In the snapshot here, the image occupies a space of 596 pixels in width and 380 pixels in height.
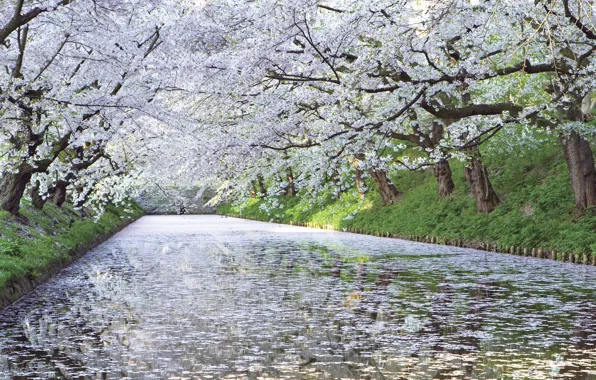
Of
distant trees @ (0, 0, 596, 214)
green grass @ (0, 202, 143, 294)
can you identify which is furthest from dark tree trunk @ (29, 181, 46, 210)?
distant trees @ (0, 0, 596, 214)

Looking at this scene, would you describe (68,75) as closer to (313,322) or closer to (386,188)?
(313,322)

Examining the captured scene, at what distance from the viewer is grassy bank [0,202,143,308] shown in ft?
53.0

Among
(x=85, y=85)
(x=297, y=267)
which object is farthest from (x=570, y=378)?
(x=85, y=85)

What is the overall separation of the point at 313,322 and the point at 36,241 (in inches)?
533

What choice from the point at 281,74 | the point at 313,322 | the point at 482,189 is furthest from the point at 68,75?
the point at 482,189

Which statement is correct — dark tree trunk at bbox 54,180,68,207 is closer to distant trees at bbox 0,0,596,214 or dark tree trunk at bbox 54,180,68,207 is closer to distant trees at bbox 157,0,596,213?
distant trees at bbox 0,0,596,214

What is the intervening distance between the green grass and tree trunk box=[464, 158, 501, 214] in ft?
49.1

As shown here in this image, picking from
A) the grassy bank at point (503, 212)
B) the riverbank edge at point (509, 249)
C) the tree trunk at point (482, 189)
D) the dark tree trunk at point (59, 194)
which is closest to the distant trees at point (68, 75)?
the grassy bank at point (503, 212)

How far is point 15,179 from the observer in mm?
27234

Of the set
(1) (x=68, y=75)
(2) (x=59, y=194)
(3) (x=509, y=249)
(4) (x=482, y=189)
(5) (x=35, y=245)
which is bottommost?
(5) (x=35, y=245)

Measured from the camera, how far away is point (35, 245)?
22.2 metres

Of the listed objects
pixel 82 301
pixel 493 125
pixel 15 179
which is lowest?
pixel 82 301

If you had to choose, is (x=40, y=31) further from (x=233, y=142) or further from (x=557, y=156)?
(x=557, y=156)

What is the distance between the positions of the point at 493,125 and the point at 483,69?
15.5ft
